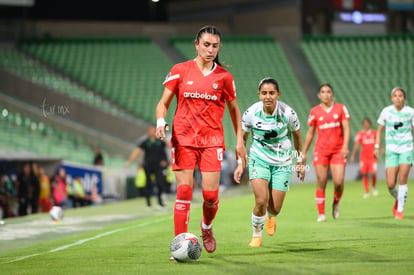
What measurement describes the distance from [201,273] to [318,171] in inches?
275

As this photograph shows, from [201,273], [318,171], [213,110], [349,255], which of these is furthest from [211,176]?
[318,171]

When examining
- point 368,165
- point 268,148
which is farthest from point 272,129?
point 368,165

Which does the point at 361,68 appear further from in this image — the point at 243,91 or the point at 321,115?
the point at 321,115

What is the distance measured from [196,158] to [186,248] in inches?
40.6


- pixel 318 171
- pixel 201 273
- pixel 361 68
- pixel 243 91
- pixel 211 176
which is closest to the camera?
pixel 201 273

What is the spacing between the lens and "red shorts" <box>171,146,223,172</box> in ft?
28.3

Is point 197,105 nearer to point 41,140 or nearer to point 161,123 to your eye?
point 161,123

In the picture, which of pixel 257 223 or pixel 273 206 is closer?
pixel 257 223

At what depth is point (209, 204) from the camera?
8.91 m

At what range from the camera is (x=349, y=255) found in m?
8.92

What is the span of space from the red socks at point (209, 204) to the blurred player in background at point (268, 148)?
1.22 meters

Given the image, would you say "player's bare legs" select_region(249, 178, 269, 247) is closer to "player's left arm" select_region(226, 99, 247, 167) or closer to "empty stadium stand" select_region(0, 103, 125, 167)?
"player's left arm" select_region(226, 99, 247, 167)

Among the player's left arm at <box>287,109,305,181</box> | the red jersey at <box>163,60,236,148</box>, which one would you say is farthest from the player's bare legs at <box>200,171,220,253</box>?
the player's left arm at <box>287,109,305,181</box>

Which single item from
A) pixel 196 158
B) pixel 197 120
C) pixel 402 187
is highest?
pixel 197 120
